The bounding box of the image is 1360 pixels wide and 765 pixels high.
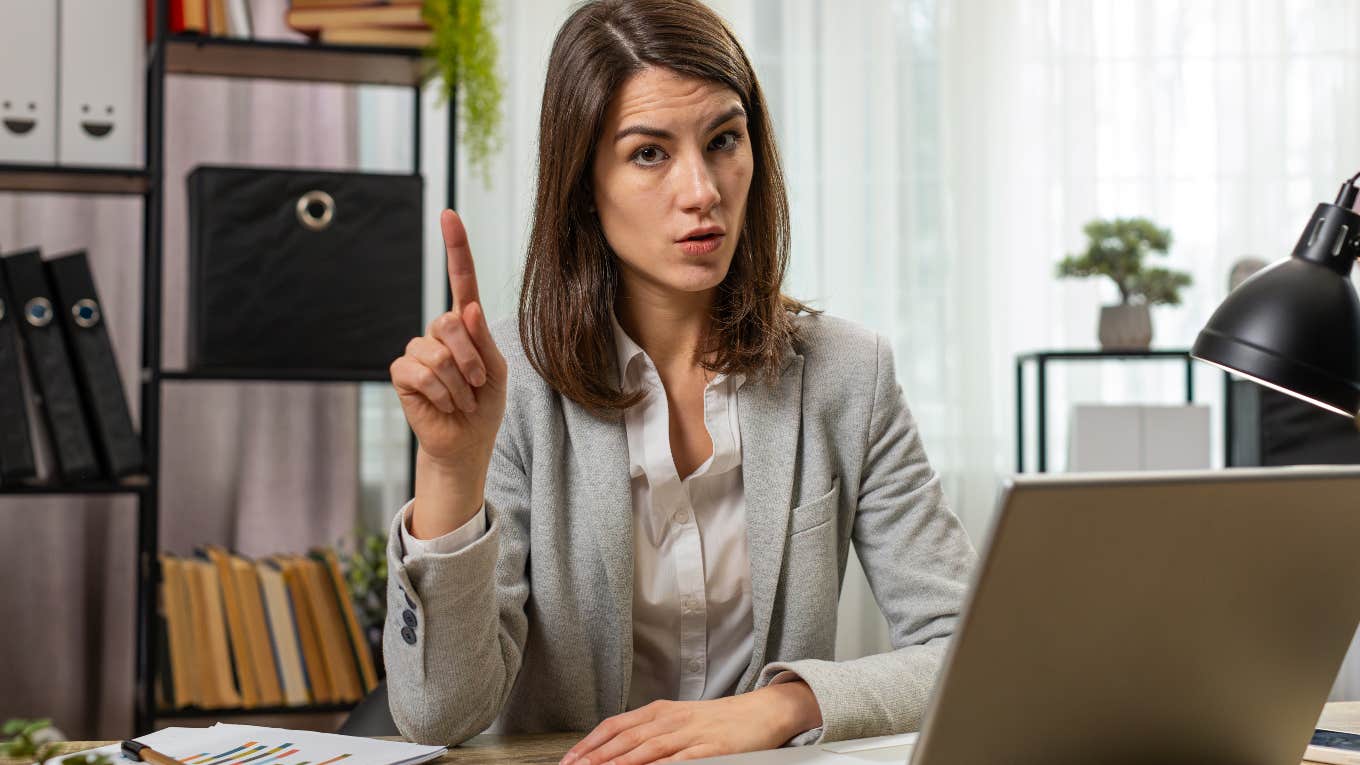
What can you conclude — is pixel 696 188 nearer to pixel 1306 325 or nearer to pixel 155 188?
pixel 1306 325

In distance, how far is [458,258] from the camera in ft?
3.14

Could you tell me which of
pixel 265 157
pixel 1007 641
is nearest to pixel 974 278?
pixel 265 157

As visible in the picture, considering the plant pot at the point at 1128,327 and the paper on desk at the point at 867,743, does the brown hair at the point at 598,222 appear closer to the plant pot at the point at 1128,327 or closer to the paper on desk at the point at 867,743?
the paper on desk at the point at 867,743

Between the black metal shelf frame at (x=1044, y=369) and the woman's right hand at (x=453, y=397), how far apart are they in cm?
203

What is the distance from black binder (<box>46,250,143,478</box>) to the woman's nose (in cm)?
122

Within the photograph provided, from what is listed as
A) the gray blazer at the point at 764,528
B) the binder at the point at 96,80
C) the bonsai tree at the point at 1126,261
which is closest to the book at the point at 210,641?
the binder at the point at 96,80

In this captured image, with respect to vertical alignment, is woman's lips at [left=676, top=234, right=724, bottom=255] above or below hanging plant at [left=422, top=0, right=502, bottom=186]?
below

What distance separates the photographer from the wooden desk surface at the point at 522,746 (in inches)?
36.6

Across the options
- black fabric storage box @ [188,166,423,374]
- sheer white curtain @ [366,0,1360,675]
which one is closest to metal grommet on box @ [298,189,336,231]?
black fabric storage box @ [188,166,423,374]

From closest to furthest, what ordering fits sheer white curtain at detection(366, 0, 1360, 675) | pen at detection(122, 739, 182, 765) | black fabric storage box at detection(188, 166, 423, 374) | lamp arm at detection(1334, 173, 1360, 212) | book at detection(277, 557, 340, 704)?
pen at detection(122, 739, 182, 765), lamp arm at detection(1334, 173, 1360, 212), black fabric storage box at detection(188, 166, 423, 374), book at detection(277, 557, 340, 704), sheer white curtain at detection(366, 0, 1360, 675)

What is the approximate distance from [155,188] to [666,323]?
45.6 inches

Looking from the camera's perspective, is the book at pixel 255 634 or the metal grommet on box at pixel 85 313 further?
the book at pixel 255 634

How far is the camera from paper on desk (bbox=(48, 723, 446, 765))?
2.81 ft

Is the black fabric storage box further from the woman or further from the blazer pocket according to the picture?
the blazer pocket
